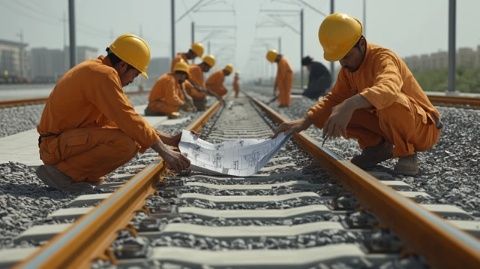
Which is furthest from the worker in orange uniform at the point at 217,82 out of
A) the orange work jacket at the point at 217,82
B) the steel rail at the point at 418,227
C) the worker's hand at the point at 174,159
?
the steel rail at the point at 418,227

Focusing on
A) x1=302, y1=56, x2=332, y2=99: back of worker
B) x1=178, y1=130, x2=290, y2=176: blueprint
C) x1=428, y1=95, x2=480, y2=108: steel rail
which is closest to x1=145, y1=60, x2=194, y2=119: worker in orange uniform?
x1=302, y1=56, x2=332, y2=99: back of worker

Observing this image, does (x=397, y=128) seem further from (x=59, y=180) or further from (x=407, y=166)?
(x=59, y=180)

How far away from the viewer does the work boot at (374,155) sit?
17.1 feet

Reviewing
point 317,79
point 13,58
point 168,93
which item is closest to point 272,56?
point 317,79

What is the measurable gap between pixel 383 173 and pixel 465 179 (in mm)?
653

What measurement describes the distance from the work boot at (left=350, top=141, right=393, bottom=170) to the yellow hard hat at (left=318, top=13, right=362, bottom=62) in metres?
0.90

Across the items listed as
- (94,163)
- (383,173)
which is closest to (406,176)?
(383,173)

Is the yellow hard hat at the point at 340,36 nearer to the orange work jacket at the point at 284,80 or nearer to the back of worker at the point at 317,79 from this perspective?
the back of worker at the point at 317,79

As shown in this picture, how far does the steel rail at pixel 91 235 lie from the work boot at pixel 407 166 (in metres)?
2.27

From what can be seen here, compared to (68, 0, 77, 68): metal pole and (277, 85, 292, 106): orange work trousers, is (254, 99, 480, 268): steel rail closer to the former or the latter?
(277, 85, 292, 106): orange work trousers

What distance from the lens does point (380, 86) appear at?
4223 millimetres

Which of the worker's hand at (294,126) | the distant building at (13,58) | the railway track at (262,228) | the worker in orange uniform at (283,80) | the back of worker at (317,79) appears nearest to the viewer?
the railway track at (262,228)

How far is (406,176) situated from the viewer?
5.06 metres

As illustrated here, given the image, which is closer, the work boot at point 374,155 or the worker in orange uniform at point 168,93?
the work boot at point 374,155
